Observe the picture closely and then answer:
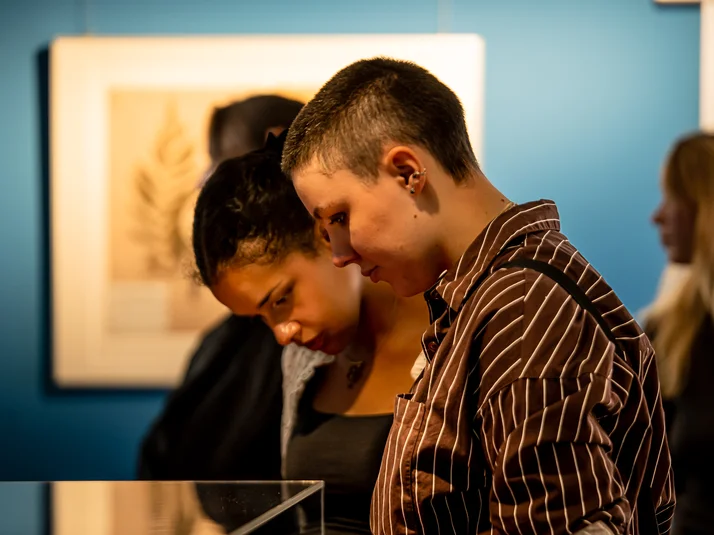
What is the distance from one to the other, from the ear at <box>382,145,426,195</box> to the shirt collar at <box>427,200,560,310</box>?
8 centimetres

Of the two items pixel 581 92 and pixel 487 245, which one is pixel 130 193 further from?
pixel 487 245

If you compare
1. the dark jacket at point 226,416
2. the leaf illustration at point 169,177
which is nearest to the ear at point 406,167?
the dark jacket at point 226,416

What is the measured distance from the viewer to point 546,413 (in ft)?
2.39

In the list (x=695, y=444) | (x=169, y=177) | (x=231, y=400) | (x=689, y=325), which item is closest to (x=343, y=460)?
(x=231, y=400)

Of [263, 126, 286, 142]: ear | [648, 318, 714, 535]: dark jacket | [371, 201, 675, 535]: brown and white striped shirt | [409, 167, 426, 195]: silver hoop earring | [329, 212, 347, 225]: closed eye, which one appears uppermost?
[263, 126, 286, 142]: ear

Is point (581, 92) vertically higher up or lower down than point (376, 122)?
higher up

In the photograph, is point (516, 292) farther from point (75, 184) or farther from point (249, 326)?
point (75, 184)

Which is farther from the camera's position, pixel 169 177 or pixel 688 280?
pixel 169 177

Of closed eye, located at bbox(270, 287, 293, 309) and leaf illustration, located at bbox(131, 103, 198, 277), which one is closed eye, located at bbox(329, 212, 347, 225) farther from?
leaf illustration, located at bbox(131, 103, 198, 277)

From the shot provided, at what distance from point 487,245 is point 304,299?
463 millimetres

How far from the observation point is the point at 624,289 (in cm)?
235

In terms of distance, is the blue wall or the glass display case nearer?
the glass display case

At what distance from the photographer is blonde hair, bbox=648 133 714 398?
2.00 meters

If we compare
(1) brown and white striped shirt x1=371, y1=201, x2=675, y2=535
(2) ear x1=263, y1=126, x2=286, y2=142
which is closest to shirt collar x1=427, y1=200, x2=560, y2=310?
(1) brown and white striped shirt x1=371, y1=201, x2=675, y2=535
